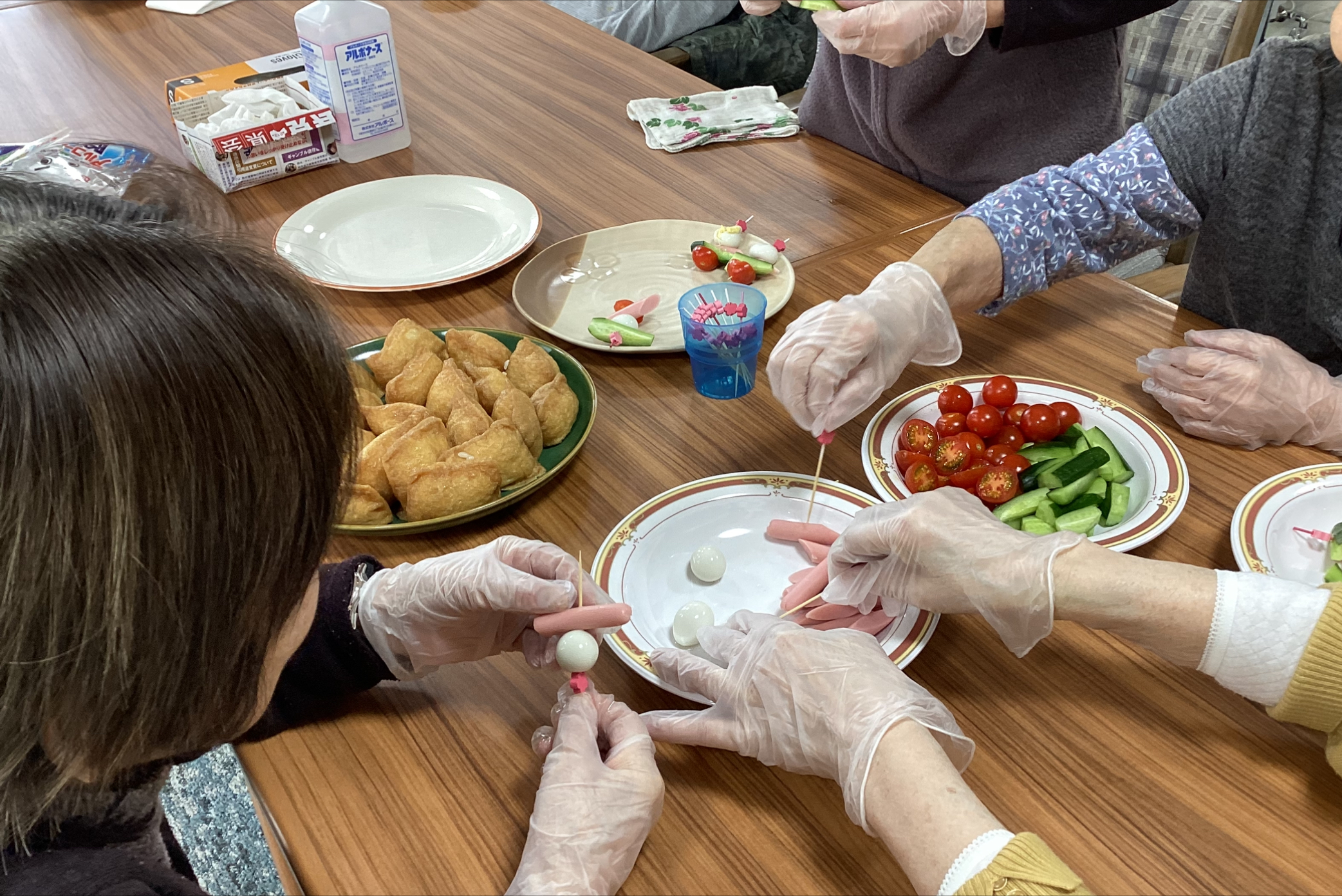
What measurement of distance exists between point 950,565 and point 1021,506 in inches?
8.1

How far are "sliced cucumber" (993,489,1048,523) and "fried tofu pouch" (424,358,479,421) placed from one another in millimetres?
667

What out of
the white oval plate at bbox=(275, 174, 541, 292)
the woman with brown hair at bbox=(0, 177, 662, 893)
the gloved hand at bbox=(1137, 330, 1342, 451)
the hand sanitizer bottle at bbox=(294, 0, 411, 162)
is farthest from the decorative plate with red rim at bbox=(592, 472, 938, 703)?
the hand sanitizer bottle at bbox=(294, 0, 411, 162)

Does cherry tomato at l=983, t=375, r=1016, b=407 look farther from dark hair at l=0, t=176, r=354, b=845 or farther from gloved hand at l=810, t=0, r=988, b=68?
dark hair at l=0, t=176, r=354, b=845

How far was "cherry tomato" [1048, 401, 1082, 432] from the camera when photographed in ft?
3.96

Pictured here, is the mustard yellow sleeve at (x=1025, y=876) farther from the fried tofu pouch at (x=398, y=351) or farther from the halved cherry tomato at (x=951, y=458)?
the fried tofu pouch at (x=398, y=351)

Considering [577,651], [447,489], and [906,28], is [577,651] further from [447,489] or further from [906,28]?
[906,28]

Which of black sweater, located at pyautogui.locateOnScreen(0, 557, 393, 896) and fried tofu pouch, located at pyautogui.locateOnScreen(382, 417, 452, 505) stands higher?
fried tofu pouch, located at pyautogui.locateOnScreen(382, 417, 452, 505)

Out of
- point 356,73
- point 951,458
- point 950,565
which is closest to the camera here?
point 950,565

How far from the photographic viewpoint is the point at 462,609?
0.99 m

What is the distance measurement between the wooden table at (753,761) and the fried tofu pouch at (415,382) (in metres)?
0.21

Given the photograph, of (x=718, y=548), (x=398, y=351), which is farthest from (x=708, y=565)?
(x=398, y=351)

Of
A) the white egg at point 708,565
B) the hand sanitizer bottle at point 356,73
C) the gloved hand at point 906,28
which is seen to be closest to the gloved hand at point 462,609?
the white egg at point 708,565

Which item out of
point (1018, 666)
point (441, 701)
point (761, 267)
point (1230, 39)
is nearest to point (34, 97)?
point (761, 267)

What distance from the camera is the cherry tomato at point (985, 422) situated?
1218mm
